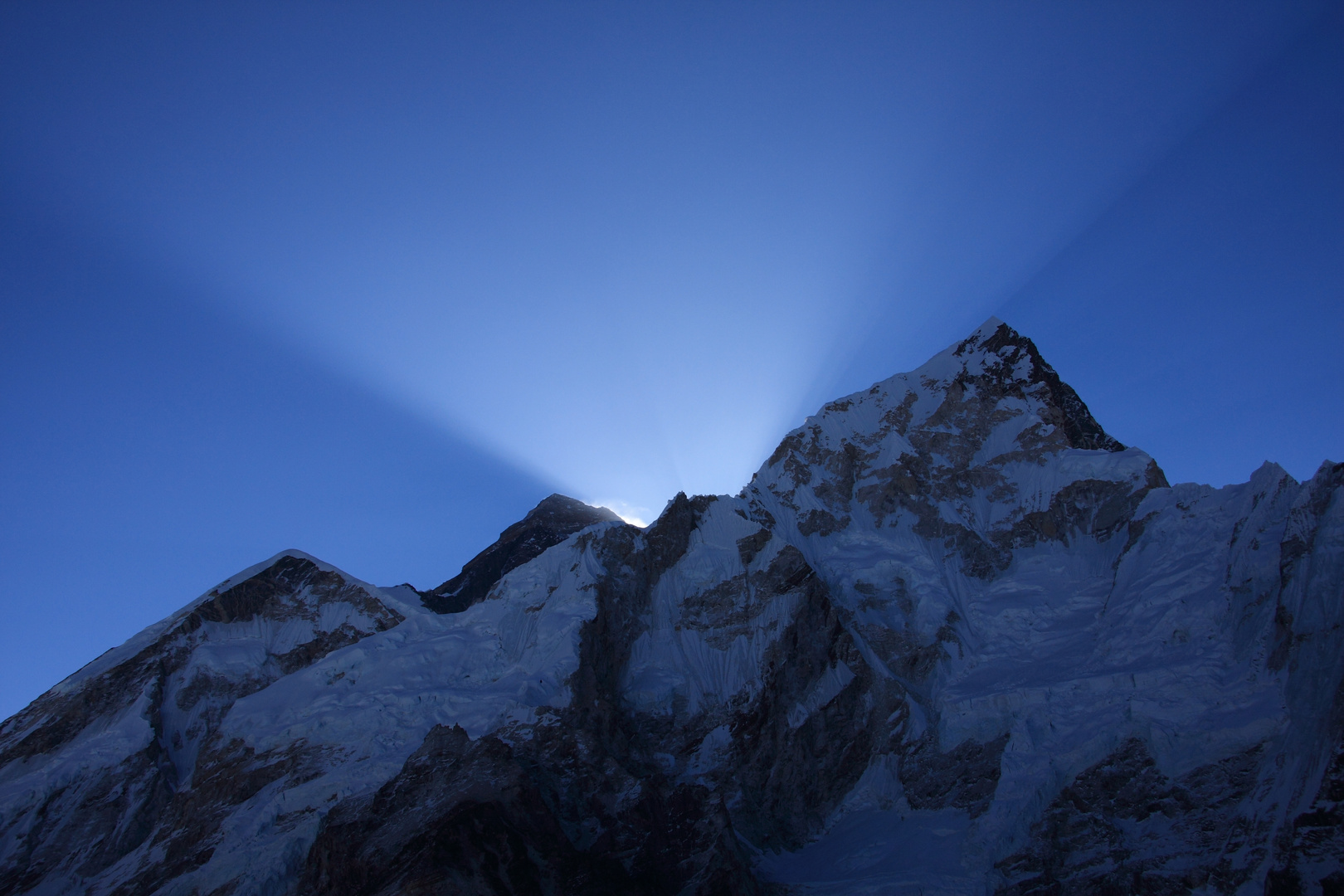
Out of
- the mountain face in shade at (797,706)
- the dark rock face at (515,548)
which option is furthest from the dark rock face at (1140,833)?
the dark rock face at (515,548)

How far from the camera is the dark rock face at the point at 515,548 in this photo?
95812 millimetres

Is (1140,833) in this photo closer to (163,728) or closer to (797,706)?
(797,706)

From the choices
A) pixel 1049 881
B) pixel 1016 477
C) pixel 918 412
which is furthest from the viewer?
A: pixel 918 412

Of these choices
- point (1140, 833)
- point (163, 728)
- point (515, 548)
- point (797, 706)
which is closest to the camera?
point (1140, 833)

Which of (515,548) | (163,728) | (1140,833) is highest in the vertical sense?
(515,548)

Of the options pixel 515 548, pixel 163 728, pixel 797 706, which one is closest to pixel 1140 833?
pixel 797 706

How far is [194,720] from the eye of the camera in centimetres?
6900

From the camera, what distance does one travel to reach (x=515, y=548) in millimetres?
105000

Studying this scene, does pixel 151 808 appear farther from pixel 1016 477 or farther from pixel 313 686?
pixel 1016 477

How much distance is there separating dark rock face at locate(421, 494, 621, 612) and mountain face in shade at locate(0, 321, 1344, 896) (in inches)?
372

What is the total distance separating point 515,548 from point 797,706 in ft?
190

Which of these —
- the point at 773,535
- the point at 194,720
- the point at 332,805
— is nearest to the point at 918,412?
the point at 773,535

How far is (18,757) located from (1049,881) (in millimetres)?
82028

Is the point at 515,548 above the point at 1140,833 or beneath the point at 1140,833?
above
